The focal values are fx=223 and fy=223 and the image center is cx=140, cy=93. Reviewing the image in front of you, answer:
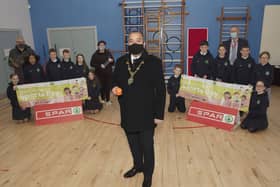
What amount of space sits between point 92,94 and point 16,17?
4.34 metres

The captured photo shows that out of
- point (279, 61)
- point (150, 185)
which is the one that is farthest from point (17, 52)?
point (279, 61)

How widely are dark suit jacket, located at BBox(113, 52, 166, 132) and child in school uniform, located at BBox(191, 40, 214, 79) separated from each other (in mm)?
2906

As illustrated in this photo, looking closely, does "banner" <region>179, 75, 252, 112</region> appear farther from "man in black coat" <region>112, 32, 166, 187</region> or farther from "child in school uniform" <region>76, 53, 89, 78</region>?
"man in black coat" <region>112, 32, 166, 187</region>

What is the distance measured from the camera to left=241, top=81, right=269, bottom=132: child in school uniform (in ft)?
12.1

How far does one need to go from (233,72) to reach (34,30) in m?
6.76

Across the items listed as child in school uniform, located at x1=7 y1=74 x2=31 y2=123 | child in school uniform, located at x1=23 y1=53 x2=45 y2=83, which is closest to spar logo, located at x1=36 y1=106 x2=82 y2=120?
child in school uniform, located at x1=7 y1=74 x2=31 y2=123

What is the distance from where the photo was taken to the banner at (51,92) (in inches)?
169

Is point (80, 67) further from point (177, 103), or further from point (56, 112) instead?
point (177, 103)

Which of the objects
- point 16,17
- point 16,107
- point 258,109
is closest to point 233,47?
point 258,109

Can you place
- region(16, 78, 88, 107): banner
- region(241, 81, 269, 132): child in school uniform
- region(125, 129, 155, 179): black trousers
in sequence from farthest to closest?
region(16, 78, 88, 107): banner < region(241, 81, 269, 132): child in school uniform < region(125, 129, 155, 179): black trousers

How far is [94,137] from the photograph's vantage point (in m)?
3.76

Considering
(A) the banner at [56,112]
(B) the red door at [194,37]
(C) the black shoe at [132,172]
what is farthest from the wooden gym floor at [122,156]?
(B) the red door at [194,37]

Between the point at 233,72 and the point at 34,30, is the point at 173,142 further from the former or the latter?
the point at 34,30

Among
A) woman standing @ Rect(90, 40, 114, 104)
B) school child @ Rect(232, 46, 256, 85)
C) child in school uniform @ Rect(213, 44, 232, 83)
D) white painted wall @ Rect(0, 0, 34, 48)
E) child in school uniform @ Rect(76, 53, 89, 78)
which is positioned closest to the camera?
school child @ Rect(232, 46, 256, 85)
